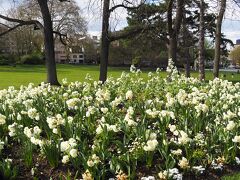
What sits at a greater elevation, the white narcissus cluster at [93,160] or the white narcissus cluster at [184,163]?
the white narcissus cluster at [93,160]

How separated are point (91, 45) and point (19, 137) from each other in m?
86.4

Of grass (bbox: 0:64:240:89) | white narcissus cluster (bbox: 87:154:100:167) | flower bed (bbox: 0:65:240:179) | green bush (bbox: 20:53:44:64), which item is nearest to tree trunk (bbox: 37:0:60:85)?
grass (bbox: 0:64:240:89)

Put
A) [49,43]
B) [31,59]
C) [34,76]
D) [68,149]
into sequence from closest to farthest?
[68,149] → [49,43] → [34,76] → [31,59]

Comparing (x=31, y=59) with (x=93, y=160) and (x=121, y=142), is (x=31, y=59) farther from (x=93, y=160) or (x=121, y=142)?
(x=93, y=160)

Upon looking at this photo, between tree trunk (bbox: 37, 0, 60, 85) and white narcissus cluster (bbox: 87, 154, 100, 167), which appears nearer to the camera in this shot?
white narcissus cluster (bbox: 87, 154, 100, 167)

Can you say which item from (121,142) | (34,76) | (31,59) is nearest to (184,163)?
(121,142)

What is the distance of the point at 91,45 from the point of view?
300 ft

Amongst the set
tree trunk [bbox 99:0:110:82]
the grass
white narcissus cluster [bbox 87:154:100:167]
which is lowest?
the grass

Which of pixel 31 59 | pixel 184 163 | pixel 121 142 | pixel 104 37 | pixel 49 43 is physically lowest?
pixel 184 163

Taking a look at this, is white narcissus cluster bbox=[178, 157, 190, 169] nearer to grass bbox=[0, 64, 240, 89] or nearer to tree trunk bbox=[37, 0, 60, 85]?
tree trunk bbox=[37, 0, 60, 85]

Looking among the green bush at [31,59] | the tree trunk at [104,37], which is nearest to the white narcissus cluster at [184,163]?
the tree trunk at [104,37]

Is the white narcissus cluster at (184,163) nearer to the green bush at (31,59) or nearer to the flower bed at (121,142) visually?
the flower bed at (121,142)

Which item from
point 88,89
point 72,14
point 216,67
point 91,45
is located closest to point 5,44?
point 91,45

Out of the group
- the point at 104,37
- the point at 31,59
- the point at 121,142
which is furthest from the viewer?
the point at 31,59
